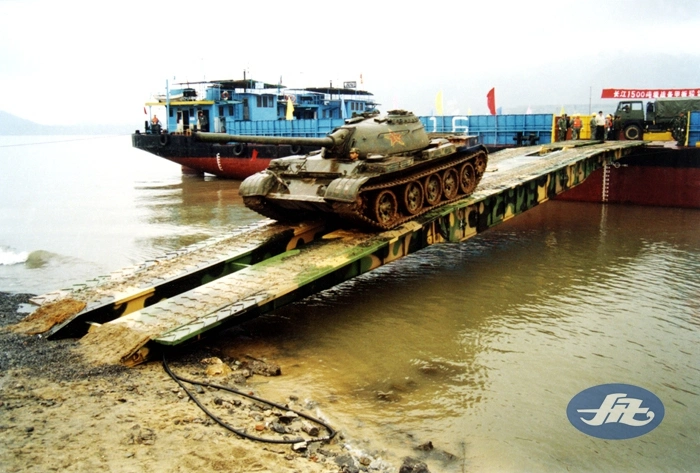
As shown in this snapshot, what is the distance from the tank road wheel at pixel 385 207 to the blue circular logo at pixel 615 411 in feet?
14.9

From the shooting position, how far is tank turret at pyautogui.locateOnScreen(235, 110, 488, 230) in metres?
A: 10.9

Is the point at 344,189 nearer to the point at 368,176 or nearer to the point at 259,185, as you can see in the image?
the point at 368,176

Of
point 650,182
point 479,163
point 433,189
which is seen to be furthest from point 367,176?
point 650,182

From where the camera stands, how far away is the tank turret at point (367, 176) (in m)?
10.9

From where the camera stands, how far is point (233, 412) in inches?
266

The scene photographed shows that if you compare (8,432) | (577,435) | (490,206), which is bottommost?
(577,435)

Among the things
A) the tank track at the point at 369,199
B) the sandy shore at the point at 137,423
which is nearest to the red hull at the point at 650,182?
the tank track at the point at 369,199

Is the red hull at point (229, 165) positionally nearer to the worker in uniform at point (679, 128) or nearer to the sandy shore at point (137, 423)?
the worker in uniform at point (679, 128)

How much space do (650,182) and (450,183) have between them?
12354 mm

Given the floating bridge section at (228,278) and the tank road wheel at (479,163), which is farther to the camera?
the tank road wheel at (479,163)

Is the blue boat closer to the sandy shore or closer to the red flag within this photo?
the red flag

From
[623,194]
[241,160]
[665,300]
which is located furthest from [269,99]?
[665,300]

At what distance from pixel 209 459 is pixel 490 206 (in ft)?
29.4

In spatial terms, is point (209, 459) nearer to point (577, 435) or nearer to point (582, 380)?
point (577, 435)
